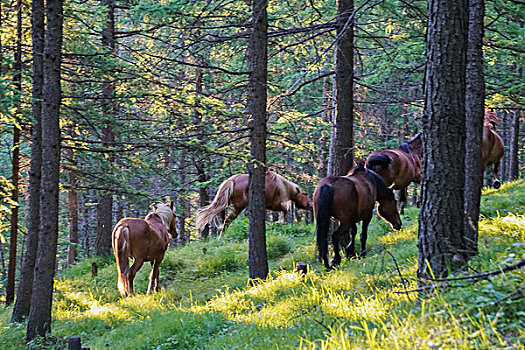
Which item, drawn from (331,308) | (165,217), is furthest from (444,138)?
(165,217)

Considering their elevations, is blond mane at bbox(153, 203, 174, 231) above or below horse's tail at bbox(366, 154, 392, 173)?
below

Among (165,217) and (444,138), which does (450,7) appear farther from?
(165,217)

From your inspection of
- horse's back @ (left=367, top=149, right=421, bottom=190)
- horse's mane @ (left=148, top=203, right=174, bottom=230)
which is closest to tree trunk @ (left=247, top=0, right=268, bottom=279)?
horse's back @ (left=367, top=149, right=421, bottom=190)

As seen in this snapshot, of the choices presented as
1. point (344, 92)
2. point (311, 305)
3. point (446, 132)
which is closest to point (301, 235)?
point (344, 92)

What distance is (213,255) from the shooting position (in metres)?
15.0

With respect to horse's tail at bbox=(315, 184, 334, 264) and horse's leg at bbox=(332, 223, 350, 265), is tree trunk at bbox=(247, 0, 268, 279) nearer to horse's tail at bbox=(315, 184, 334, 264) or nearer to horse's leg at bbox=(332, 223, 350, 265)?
horse's tail at bbox=(315, 184, 334, 264)

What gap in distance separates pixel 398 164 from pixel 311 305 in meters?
8.65

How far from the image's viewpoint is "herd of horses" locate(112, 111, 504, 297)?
9.77m

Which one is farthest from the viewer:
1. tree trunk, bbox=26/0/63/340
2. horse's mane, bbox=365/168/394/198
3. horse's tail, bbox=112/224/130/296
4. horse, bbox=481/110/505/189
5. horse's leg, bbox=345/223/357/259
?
horse, bbox=481/110/505/189

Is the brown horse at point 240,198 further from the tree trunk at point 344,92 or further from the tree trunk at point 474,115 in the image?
the tree trunk at point 474,115

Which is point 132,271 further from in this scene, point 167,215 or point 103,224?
point 103,224

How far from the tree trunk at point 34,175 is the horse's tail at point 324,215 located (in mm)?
6518

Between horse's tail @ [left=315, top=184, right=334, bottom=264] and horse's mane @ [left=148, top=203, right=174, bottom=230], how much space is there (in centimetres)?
630

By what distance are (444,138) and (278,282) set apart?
15.5 feet
